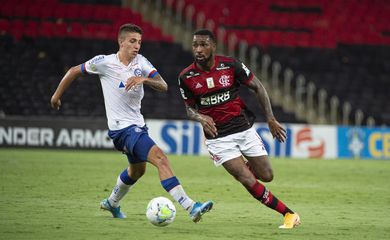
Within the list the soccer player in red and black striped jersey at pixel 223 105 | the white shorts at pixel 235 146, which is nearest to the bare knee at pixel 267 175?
the soccer player in red and black striped jersey at pixel 223 105

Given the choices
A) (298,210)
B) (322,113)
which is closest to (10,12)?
(322,113)

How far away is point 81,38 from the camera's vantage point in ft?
95.8

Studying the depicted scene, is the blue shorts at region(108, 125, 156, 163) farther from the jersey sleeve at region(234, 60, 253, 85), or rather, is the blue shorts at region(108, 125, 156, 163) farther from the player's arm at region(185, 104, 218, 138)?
the jersey sleeve at region(234, 60, 253, 85)

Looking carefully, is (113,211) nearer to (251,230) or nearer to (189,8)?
(251,230)

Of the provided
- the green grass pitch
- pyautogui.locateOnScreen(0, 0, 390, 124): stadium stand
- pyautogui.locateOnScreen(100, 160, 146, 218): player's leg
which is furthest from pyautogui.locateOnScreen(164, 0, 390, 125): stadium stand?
pyautogui.locateOnScreen(100, 160, 146, 218): player's leg

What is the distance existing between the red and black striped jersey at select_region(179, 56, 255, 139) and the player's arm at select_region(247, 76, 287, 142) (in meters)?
0.13

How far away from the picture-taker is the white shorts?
32.1 ft

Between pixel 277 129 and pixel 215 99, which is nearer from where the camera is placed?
pixel 277 129

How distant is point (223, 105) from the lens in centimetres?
1000

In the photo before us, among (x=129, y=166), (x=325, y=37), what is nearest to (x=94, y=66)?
(x=129, y=166)

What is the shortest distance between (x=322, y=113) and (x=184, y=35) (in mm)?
6748

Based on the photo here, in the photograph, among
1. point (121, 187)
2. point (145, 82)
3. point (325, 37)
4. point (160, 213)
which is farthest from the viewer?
point (325, 37)

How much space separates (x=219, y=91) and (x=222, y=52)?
815 inches

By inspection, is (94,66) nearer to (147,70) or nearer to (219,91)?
(147,70)
